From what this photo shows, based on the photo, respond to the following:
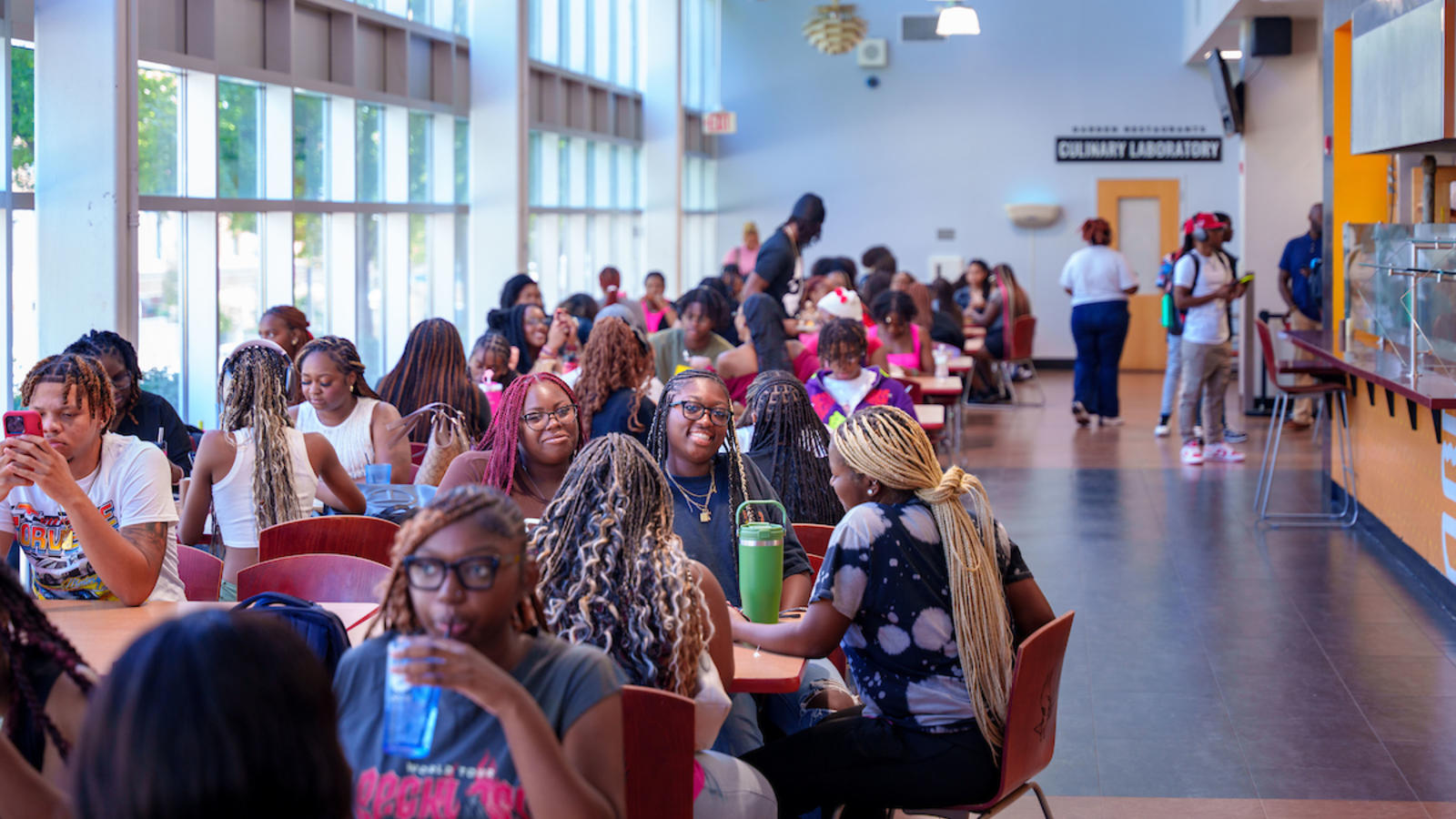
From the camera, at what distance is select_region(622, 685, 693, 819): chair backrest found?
7.59 feet

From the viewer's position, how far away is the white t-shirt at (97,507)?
3.17 meters

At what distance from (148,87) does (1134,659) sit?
484cm

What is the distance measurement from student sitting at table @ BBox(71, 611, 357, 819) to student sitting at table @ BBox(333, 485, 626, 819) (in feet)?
1.12

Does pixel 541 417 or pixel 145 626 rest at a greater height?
pixel 541 417

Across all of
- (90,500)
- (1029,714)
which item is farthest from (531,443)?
(1029,714)

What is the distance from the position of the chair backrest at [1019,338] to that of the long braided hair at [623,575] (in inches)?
453

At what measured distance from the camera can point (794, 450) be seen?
445 cm

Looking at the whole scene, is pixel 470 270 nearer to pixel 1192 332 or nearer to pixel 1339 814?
pixel 1192 332

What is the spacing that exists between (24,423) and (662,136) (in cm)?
1270

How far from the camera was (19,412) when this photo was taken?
303 centimetres

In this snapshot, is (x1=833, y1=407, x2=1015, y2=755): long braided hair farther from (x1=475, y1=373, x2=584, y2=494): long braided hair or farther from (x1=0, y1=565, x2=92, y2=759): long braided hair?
(x1=0, y1=565, x2=92, y2=759): long braided hair

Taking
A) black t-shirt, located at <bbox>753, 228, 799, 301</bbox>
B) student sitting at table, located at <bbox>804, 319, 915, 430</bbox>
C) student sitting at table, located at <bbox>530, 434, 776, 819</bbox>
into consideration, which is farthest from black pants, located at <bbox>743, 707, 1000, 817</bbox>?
black t-shirt, located at <bbox>753, 228, 799, 301</bbox>

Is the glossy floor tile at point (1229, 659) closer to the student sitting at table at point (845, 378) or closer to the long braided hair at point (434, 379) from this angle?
the student sitting at table at point (845, 378)

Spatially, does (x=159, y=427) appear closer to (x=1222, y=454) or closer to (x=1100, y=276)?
(x=1222, y=454)
